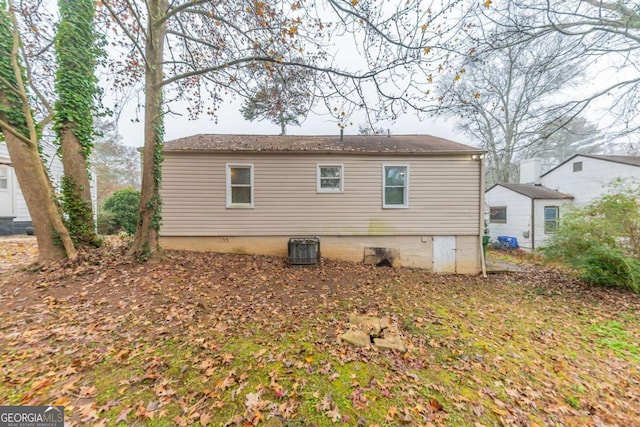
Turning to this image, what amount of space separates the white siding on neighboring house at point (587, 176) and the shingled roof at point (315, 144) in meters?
8.36

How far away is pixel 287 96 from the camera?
565cm

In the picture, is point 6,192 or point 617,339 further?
point 6,192

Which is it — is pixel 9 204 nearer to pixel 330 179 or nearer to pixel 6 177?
pixel 6 177

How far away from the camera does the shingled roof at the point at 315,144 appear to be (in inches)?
288

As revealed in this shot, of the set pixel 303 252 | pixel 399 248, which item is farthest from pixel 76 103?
pixel 399 248

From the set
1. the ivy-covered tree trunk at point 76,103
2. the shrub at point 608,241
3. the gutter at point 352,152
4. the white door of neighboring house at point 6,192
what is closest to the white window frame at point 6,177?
the white door of neighboring house at point 6,192

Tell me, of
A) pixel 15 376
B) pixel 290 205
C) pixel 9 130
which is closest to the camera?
pixel 15 376

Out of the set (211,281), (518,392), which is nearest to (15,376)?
(211,281)

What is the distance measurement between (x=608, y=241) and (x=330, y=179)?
7540 mm

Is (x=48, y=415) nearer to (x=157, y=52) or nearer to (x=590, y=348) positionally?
(x=157, y=52)

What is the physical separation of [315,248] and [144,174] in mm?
4575

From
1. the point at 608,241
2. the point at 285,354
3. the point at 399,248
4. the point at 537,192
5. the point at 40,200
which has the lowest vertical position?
the point at 285,354

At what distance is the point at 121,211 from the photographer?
1015cm

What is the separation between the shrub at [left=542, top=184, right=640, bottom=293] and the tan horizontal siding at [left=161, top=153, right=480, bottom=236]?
7.63 feet
